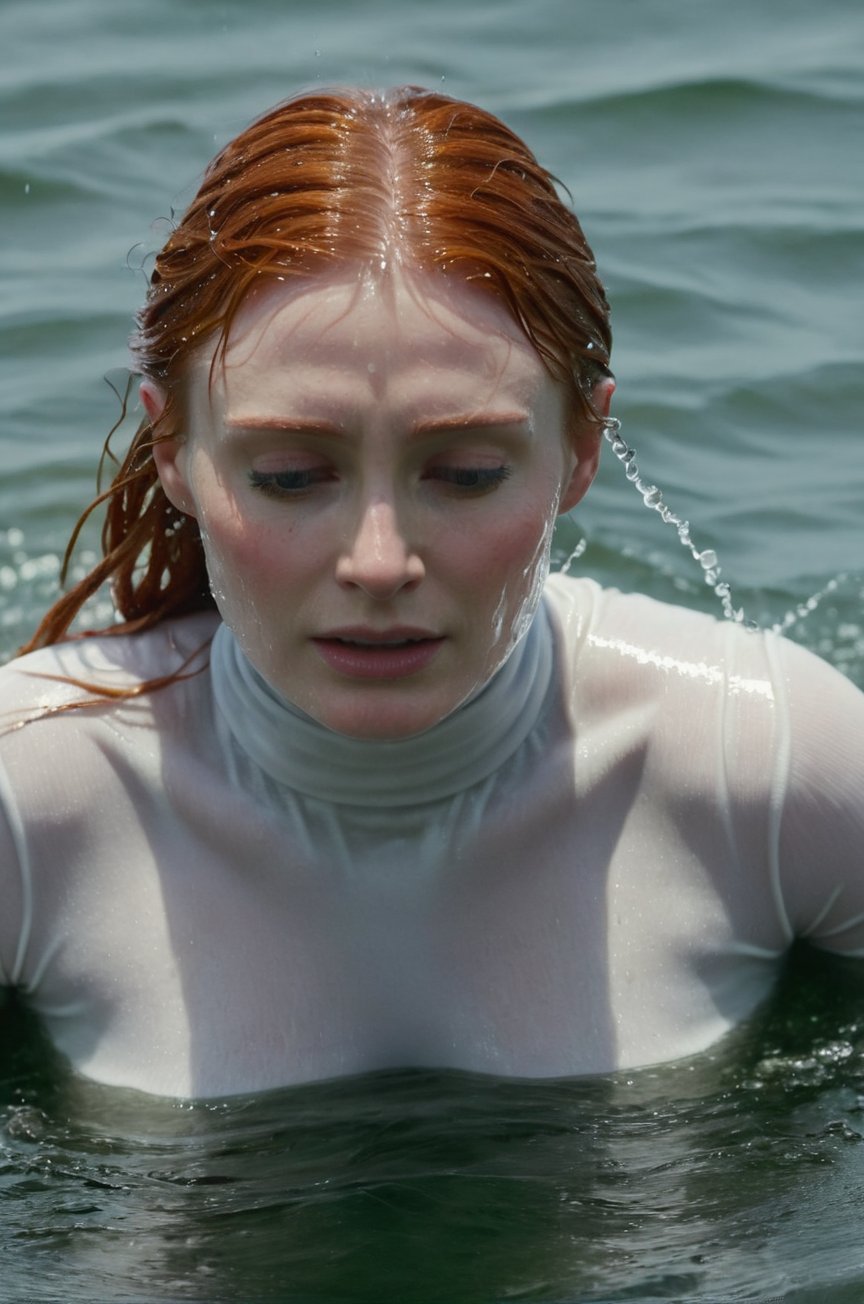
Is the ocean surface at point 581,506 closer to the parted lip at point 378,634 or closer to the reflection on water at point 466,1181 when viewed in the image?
the reflection on water at point 466,1181

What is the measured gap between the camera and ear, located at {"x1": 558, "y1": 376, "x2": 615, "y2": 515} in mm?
2865

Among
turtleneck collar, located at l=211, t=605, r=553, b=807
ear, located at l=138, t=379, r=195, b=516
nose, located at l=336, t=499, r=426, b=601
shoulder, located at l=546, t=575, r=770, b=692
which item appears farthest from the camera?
shoulder, located at l=546, t=575, r=770, b=692

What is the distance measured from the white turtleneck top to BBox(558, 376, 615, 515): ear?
0.79 feet

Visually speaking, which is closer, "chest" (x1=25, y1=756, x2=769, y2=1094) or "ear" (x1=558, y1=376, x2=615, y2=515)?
"ear" (x1=558, y1=376, x2=615, y2=515)

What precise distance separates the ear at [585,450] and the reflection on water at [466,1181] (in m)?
0.79

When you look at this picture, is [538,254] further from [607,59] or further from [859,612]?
[607,59]

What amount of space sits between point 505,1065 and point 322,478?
2.90 ft

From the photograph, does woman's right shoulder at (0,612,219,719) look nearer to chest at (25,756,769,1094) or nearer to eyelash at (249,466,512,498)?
chest at (25,756,769,1094)

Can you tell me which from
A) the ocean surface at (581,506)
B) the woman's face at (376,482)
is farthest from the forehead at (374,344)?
the ocean surface at (581,506)

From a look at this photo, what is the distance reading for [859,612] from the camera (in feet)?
16.3

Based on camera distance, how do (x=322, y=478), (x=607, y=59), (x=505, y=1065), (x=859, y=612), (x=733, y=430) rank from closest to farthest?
(x=322, y=478)
(x=505, y=1065)
(x=859, y=612)
(x=733, y=430)
(x=607, y=59)

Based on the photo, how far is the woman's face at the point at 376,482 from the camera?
8.57 ft

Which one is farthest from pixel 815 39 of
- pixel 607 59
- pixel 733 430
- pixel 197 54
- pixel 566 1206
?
pixel 566 1206

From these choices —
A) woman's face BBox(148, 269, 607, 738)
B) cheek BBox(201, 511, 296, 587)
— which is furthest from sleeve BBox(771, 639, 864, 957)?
cheek BBox(201, 511, 296, 587)
